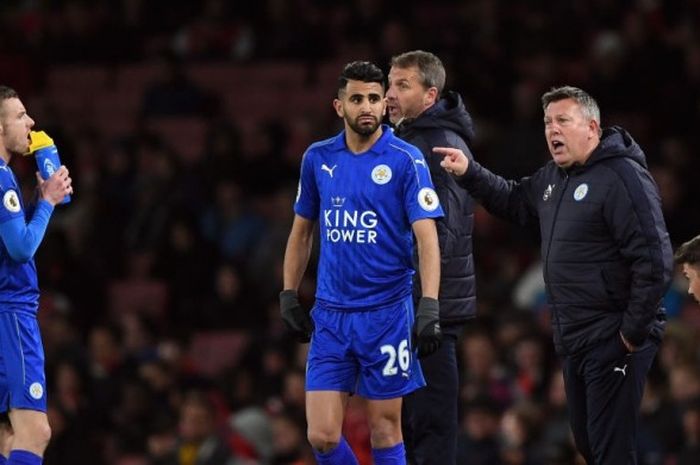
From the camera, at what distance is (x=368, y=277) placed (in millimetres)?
7543

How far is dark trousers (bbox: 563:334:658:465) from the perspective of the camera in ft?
25.1

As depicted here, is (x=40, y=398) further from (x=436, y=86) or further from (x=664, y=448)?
(x=664, y=448)

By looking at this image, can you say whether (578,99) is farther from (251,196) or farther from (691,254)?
(251,196)

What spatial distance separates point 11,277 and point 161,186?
24.8 feet

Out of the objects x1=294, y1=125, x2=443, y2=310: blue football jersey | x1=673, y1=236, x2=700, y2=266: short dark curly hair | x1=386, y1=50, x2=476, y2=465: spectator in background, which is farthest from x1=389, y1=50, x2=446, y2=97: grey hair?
x1=673, y1=236, x2=700, y2=266: short dark curly hair

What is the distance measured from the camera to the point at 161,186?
15188 mm

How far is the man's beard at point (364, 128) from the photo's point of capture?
24.7 ft

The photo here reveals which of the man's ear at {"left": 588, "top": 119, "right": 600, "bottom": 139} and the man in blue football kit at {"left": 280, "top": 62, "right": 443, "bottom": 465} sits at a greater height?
the man's ear at {"left": 588, "top": 119, "right": 600, "bottom": 139}

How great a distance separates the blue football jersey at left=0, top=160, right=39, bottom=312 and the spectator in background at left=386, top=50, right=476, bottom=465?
172 cm

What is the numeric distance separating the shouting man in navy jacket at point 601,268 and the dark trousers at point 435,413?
1.72 feet

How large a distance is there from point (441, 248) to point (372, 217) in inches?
19.9

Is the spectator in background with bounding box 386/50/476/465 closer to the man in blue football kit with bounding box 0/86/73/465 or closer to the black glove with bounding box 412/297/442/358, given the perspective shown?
the black glove with bounding box 412/297/442/358

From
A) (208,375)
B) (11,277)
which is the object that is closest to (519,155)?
(208,375)

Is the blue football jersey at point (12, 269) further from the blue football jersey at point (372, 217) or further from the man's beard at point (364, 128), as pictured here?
the man's beard at point (364, 128)
